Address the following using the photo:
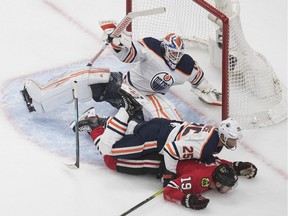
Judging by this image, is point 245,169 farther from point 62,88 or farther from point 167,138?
point 62,88

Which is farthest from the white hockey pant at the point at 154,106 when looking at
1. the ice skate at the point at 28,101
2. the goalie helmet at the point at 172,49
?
the ice skate at the point at 28,101

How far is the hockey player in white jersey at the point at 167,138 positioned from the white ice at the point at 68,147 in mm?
186

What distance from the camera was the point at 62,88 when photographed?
5.00 metres

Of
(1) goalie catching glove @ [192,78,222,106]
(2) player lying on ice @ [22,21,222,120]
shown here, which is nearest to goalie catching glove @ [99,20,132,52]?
(2) player lying on ice @ [22,21,222,120]

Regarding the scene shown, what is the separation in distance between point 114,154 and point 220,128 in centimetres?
61

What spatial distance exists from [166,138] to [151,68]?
1.91 ft

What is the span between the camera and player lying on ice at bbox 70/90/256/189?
14.5 feet

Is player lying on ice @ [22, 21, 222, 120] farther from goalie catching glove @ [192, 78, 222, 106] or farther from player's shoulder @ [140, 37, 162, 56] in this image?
goalie catching glove @ [192, 78, 222, 106]

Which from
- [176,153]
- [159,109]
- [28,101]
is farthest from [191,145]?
[28,101]

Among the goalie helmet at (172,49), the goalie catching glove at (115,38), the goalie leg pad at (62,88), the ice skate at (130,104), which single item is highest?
the goalie helmet at (172,49)

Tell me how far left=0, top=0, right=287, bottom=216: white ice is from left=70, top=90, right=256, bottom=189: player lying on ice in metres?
0.18

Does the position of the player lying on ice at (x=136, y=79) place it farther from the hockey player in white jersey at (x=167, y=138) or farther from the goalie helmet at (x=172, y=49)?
the hockey player in white jersey at (x=167, y=138)

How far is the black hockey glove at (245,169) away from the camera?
185 inches

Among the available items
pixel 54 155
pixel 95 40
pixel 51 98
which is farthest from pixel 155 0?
pixel 54 155
